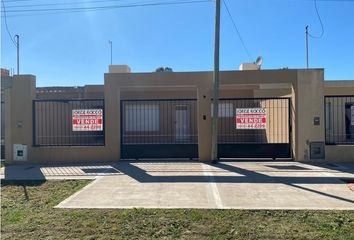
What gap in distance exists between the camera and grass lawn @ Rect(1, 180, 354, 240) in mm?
4766

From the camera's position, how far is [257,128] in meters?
12.0

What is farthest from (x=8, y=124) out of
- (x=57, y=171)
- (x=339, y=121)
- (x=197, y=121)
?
(x=339, y=121)

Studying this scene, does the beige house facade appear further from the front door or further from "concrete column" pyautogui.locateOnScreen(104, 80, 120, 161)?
the front door

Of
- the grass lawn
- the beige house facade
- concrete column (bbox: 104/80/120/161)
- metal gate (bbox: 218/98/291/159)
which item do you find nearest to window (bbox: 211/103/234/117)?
metal gate (bbox: 218/98/291/159)

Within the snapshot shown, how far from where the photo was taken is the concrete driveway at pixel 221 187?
20.8 ft

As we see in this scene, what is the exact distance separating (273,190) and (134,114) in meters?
10.4

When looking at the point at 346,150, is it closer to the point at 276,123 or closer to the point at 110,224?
the point at 276,123

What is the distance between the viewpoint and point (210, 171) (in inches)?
387

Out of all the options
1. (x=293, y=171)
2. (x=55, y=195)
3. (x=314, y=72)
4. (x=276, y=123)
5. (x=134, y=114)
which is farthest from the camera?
(x=134, y=114)

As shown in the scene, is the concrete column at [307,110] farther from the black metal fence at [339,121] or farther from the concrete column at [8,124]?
the concrete column at [8,124]

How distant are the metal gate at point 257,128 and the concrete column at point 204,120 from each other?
639mm

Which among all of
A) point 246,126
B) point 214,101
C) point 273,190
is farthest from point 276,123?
point 273,190

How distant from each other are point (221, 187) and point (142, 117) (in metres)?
9.67

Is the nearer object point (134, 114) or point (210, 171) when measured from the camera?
point (210, 171)
